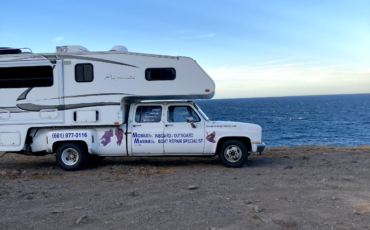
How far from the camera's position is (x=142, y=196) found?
20.3 feet

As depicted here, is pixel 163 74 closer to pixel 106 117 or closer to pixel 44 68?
pixel 106 117

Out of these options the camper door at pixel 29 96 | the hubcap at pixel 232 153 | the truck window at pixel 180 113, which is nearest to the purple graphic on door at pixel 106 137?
the camper door at pixel 29 96

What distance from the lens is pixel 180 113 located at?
29.0 feet

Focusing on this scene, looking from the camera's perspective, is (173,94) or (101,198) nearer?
(101,198)

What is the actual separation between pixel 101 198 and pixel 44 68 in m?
4.40

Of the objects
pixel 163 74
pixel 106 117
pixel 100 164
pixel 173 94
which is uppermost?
pixel 163 74

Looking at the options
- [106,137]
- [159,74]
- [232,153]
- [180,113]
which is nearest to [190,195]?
[232,153]

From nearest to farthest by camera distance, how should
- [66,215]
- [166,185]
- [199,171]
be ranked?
[66,215] < [166,185] < [199,171]

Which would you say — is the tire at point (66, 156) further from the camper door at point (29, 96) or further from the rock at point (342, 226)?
the rock at point (342, 226)

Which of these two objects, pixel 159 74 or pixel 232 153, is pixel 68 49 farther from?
pixel 232 153

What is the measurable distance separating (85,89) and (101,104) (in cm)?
61

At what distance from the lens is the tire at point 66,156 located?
341 inches

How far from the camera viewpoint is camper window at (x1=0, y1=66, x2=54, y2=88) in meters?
8.53

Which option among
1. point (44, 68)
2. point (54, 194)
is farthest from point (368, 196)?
point (44, 68)
